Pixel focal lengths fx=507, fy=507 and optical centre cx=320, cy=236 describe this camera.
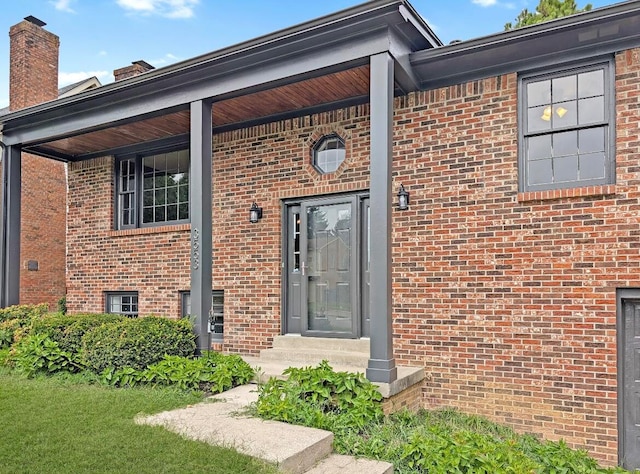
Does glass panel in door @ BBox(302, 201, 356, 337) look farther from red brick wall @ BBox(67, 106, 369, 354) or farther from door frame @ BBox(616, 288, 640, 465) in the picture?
door frame @ BBox(616, 288, 640, 465)

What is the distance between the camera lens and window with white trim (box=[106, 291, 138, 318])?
Result: 8.38 meters

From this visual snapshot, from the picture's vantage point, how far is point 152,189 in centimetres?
844

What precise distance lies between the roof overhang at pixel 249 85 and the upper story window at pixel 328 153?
0.44m

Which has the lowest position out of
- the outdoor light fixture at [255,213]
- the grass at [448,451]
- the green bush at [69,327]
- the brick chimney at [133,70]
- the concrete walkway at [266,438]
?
the grass at [448,451]

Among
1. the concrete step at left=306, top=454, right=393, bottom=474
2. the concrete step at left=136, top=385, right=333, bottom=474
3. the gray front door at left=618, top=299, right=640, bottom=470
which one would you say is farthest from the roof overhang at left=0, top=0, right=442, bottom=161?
the concrete step at left=306, top=454, right=393, bottom=474

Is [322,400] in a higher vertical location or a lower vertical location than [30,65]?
lower

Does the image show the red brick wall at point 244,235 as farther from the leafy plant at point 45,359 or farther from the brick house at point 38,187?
the brick house at point 38,187

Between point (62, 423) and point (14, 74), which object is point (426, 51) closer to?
point (62, 423)

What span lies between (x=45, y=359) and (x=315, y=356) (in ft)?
10.3

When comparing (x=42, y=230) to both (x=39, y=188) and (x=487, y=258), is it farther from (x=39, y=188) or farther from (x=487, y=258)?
(x=487, y=258)

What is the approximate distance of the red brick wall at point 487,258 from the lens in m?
4.80

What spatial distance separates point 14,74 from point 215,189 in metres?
9.14

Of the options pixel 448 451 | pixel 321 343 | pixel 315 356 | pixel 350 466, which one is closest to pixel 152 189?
pixel 321 343

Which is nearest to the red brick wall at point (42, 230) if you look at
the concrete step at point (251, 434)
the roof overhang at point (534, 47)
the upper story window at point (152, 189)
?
the upper story window at point (152, 189)
